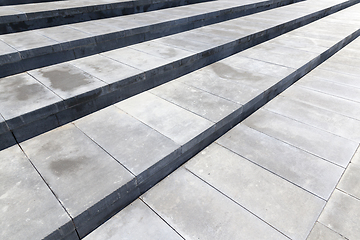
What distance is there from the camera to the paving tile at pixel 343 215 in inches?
106

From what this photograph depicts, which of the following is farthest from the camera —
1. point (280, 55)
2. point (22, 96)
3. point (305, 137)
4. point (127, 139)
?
point (280, 55)

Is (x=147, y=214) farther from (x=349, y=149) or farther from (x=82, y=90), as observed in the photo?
(x=349, y=149)

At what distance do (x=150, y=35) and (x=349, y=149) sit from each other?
572cm

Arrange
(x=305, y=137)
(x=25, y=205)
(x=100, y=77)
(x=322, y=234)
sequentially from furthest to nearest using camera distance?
(x=100, y=77) < (x=305, y=137) < (x=322, y=234) < (x=25, y=205)

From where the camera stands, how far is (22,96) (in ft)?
12.6

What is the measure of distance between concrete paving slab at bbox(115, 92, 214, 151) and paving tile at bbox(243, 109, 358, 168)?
1211mm

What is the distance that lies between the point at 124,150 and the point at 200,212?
131cm

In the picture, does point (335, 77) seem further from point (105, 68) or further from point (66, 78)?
point (66, 78)

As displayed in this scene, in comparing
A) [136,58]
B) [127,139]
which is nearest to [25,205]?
[127,139]

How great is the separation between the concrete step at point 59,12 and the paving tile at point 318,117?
6253mm

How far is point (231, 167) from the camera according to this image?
11.5ft

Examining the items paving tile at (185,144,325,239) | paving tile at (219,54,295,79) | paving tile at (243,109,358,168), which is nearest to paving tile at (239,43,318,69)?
paving tile at (219,54,295,79)

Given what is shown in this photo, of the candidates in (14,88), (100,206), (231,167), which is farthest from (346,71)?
(14,88)

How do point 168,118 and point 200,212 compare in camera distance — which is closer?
point 200,212
